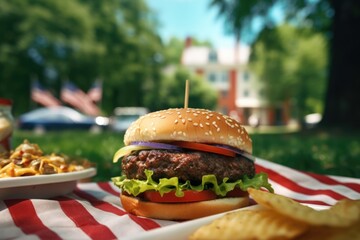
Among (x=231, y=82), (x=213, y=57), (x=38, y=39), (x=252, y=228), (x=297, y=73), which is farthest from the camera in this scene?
(x=213, y=57)

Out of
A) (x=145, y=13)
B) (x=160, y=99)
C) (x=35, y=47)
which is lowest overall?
(x=160, y=99)

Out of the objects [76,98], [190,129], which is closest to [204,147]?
[190,129]

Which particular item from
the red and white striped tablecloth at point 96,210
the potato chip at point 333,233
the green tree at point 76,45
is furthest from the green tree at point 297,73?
the potato chip at point 333,233

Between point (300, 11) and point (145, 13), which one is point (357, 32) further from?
point (145, 13)

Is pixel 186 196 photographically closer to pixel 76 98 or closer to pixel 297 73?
pixel 76 98

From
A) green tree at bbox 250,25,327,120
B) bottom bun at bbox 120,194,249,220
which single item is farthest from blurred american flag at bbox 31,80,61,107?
bottom bun at bbox 120,194,249,220

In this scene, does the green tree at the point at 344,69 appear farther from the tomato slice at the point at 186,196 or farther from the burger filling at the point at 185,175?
the tomato slice at the point at 186,196

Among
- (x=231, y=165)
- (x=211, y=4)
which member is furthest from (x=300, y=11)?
(x=231, y=165)
